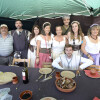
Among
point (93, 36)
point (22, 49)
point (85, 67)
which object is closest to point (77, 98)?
point (85, 67)

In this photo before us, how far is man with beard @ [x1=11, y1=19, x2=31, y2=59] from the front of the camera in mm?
2625

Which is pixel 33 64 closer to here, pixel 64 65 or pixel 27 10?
pixel 64 65

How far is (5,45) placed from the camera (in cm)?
255

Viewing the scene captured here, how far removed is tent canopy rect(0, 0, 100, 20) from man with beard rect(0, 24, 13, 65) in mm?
1401

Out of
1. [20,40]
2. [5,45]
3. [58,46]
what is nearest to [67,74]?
[58,46]

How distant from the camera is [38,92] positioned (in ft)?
3.61

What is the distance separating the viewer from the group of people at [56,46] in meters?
1.81

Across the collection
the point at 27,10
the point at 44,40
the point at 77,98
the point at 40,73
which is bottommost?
the point at 77,98

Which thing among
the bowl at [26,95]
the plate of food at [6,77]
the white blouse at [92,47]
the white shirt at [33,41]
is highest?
the white shirt at [33,41]

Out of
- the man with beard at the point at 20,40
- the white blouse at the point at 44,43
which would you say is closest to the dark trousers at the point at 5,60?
the man with beard at the point at 20,40

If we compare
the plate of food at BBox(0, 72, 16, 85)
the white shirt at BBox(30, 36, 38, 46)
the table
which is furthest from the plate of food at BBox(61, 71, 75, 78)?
the white shirt at BBox(30, 36, 38, 46)

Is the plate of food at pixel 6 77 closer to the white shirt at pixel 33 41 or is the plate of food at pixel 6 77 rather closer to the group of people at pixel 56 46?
the group of people at pixel 56 46

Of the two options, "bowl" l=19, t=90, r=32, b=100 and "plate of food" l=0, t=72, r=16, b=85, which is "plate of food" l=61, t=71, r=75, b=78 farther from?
"plate of food" l=0, t=72, r=16, b=85

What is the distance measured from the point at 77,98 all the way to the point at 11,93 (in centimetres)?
67
